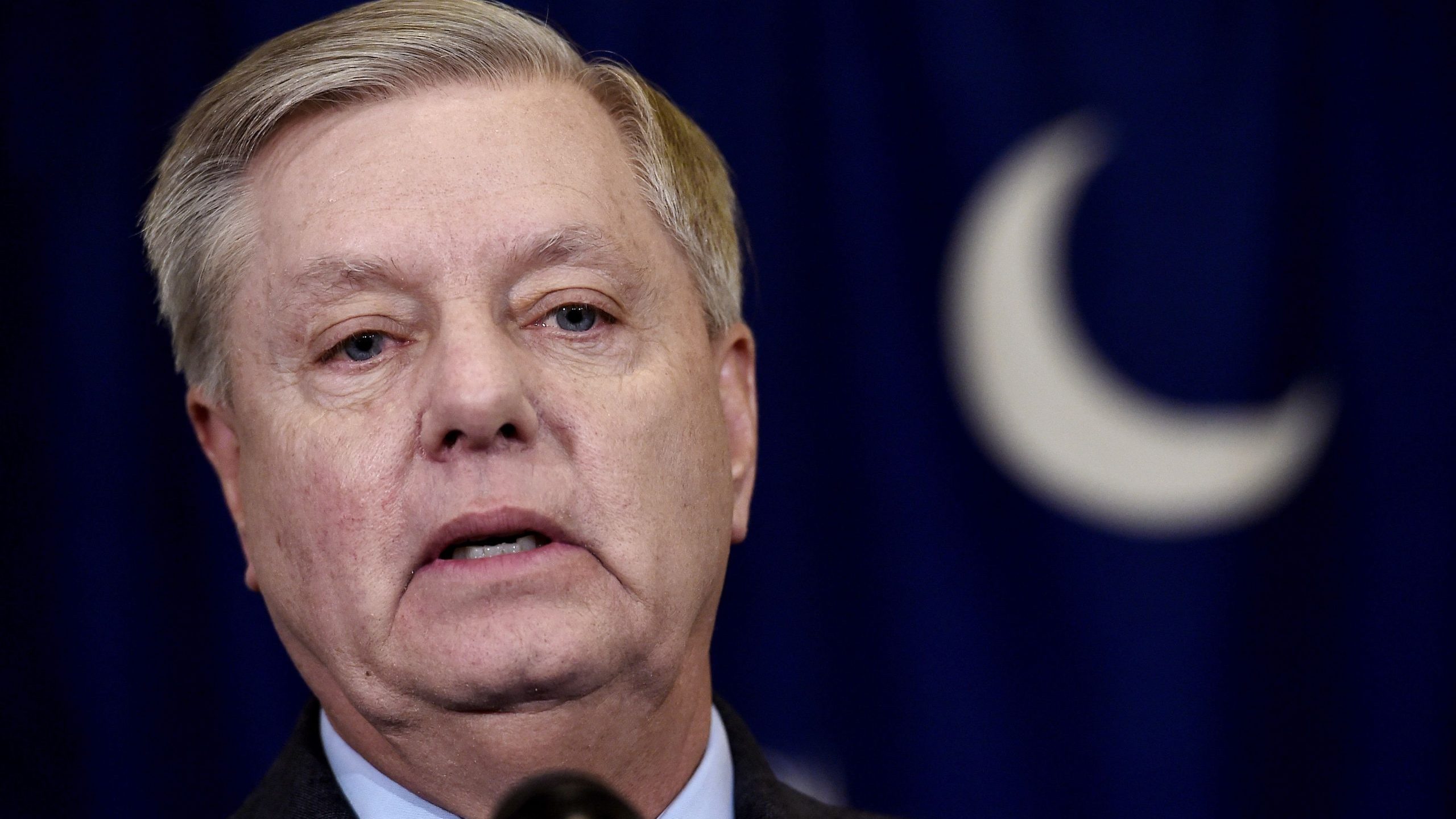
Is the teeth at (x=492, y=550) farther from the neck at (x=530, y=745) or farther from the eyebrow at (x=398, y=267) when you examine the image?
the eyebrow at (x=398, y=267)

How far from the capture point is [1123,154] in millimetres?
2578

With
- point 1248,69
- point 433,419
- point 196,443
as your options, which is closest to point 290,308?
point 433,419

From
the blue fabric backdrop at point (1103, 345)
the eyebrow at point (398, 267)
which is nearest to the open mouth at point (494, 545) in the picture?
the eyebrow at point (398, 267)

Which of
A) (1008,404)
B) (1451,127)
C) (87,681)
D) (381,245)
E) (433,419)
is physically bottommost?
(87,681)

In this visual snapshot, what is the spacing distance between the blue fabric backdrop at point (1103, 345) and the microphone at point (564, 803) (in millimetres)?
1700

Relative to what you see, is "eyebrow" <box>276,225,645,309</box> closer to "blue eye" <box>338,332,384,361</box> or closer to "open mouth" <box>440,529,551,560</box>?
"blue eye" <box>338,332,384,361</box>

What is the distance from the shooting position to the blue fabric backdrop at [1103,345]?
8.18 ft

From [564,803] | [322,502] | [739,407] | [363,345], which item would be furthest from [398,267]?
[564,803]

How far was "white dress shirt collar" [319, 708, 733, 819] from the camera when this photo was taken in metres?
1.39

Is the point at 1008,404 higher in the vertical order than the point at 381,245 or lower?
lower

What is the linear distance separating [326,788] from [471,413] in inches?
18.6

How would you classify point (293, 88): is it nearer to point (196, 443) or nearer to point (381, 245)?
point (381, 245)

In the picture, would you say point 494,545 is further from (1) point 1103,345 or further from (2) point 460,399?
(1) point 1103,345

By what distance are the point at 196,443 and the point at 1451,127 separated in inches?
90.3
